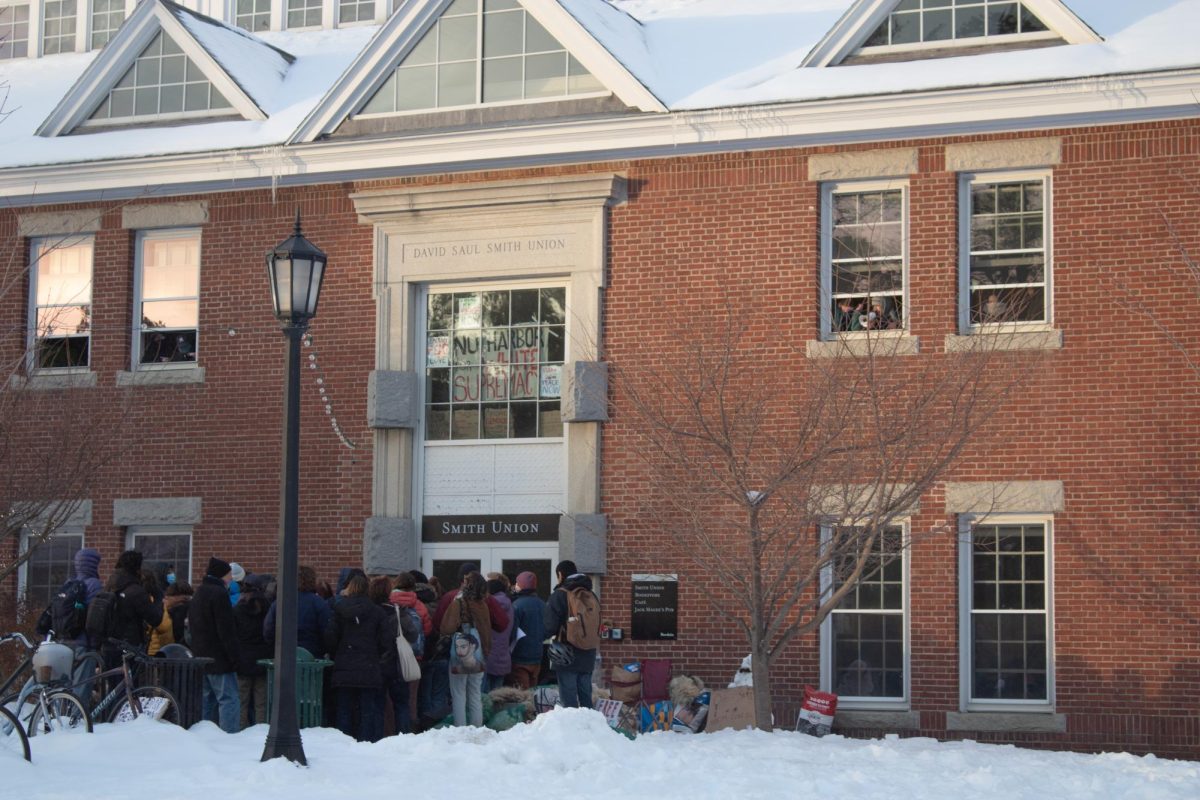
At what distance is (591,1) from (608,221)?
303 cm

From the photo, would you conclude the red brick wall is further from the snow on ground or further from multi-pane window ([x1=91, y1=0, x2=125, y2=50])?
multi-pane window ([x1=91, y1=0, x2=125, y2=50])

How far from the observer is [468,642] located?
14984mm

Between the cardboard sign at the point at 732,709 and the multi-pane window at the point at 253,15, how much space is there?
13.2m

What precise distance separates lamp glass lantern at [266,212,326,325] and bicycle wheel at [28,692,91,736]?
3385 millimetres

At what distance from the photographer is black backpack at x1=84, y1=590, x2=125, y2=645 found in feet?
45.8

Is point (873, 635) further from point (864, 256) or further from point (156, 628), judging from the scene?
point (156, 628)

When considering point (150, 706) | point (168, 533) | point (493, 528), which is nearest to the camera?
point (150, 706)

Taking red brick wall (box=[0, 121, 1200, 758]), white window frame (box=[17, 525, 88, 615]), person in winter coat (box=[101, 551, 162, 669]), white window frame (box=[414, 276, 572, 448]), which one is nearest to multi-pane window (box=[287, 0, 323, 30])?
red brick wall (box=[0, 121, 1200, 758])

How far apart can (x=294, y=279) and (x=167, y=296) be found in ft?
30.4

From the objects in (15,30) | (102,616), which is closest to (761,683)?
(102,616)

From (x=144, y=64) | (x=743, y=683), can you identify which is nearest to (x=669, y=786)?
(x=743, y=683)

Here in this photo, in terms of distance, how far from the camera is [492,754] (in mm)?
12070

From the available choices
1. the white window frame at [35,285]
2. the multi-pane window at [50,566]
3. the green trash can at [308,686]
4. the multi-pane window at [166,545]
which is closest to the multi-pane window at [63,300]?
the white window frame at [35,285]

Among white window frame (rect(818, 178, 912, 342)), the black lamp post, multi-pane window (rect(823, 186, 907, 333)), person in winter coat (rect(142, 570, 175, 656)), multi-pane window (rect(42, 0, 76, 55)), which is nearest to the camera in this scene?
the black lamp post
